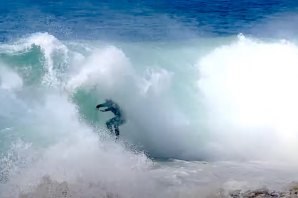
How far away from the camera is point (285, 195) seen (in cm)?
1446

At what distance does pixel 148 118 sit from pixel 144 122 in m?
0.29

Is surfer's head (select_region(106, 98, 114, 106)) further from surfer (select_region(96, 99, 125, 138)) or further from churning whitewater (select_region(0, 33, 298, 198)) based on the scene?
churning whitewater (select_region(0, 33, 298, 198))

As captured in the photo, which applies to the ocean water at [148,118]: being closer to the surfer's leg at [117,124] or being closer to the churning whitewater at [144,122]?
the churning whitewater at [144,122]

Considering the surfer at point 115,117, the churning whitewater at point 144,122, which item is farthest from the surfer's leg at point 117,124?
the churning whitewater at point 144,122

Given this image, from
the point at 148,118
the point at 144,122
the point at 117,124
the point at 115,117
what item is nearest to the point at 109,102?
the point at 115,117

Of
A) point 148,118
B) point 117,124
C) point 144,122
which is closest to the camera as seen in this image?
point 117,124

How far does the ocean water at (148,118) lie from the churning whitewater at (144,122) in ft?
0.13

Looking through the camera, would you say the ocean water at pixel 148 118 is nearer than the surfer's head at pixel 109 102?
Yes

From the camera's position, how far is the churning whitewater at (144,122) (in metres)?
15.5

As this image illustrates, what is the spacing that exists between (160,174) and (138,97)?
436cm

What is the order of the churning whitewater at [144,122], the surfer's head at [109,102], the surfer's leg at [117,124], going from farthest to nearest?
1. the surfer's head at [109,102]
2. the surfer's leg at [117,124]
3. the churning whitewater at [144,122]

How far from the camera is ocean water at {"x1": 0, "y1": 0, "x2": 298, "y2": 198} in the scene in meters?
15.6

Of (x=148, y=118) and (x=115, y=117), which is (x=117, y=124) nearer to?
(x=115, y=117)

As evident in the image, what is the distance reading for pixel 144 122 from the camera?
765 inches
